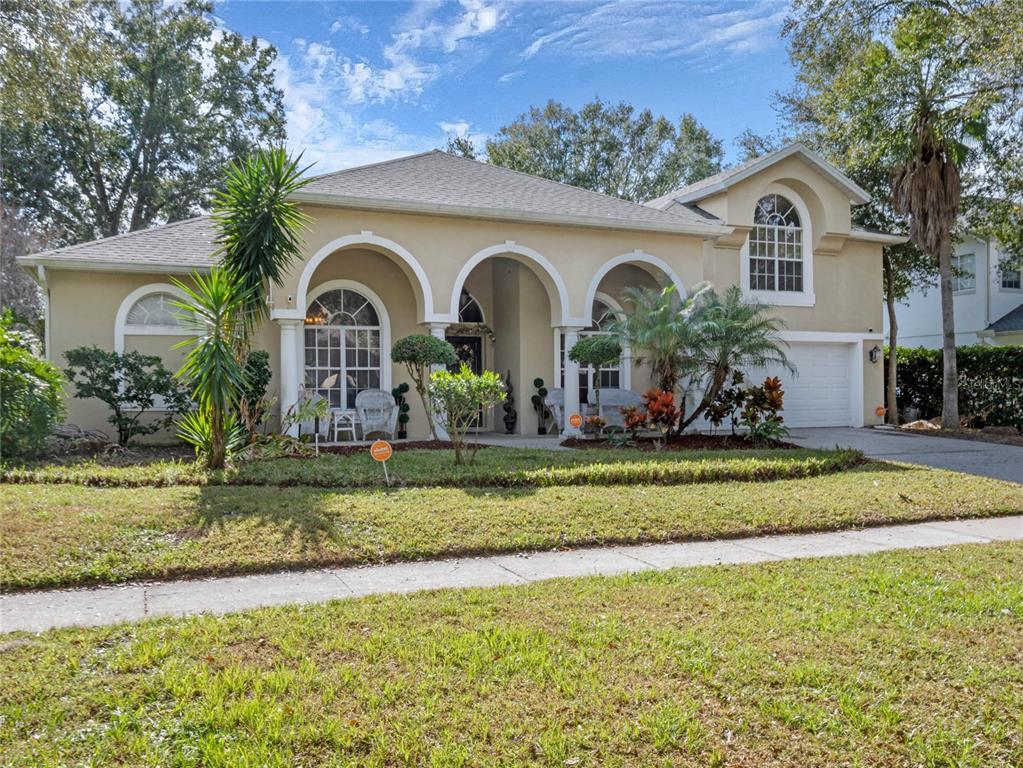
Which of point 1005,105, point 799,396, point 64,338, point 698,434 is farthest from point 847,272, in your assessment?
point 64,338

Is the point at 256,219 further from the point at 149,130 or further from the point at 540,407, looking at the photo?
the point at 149,130

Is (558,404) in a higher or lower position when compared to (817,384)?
lower

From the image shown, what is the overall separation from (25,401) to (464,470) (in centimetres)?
628

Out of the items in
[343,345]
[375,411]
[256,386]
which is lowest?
[375,411]

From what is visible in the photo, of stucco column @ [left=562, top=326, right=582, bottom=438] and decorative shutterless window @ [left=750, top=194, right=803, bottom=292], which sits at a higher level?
decorative shutterless window @ [left=750, top=194, right=803, bottom=292]

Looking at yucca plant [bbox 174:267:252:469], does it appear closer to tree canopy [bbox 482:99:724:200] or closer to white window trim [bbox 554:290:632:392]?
white window trim [bbox 554:290:632:392]

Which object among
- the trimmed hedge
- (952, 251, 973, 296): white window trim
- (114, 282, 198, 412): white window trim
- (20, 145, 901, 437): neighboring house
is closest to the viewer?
(20, 145, 901, 437): neighboring house

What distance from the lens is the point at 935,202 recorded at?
17703 mm

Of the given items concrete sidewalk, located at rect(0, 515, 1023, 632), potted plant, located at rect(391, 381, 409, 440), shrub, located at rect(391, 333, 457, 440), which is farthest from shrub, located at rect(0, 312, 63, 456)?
concrete sidewalk, located at rect(0, 515, 1023, 632)

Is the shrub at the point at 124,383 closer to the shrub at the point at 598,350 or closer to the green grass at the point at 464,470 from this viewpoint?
the green grass at the point at 464,470

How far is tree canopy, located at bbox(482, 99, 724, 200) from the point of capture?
33.5m

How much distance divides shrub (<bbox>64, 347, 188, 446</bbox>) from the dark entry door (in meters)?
6.26

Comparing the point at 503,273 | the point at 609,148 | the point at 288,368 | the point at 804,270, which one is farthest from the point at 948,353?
the point at 609,148

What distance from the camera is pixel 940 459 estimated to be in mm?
12797
